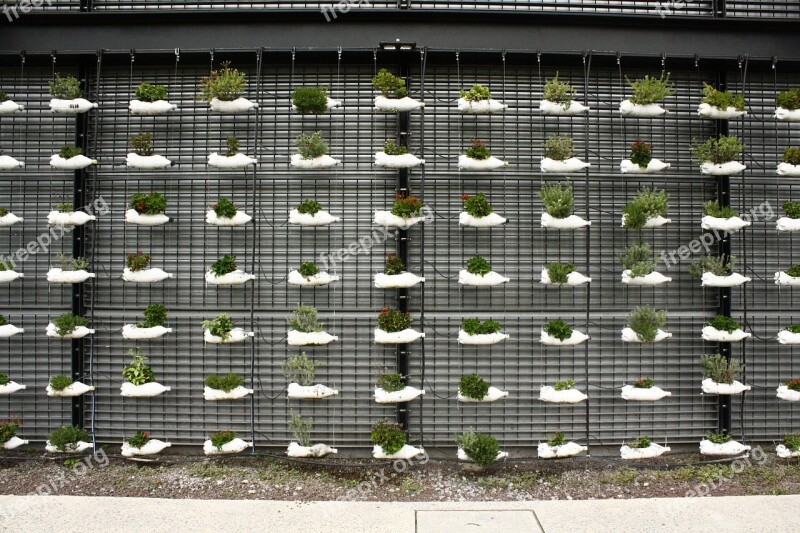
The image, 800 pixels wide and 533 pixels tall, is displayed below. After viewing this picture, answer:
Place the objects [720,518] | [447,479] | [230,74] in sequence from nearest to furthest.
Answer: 1. [720,518]
2. [447,479]
3. [230,74]

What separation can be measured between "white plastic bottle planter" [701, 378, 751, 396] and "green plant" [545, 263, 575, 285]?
7.27ft

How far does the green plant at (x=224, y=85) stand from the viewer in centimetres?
577

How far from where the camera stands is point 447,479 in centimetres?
568

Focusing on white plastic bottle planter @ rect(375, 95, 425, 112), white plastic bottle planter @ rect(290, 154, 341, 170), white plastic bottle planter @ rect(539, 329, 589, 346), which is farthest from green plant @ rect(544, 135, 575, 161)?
white plastic bottle planter @ rect(290, 154, 341, 170)

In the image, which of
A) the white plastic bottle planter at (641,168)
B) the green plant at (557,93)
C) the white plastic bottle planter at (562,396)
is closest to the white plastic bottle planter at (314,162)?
the green plant at (557,93)

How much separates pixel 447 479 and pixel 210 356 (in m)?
3.35

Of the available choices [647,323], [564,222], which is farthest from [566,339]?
[564,222]

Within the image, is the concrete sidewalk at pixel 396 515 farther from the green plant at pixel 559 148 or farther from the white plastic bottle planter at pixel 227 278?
the green plant at pixel 559 148

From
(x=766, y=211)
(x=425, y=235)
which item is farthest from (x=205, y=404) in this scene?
(x=766, y=211)

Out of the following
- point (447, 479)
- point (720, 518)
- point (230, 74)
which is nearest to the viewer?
point (720, 518)

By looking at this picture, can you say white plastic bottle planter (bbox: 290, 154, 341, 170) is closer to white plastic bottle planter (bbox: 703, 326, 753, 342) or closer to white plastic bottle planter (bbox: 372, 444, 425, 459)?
white plastic bottle planter (bbox: 372, 444, 425, 459)

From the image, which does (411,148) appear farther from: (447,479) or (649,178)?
(447,479)

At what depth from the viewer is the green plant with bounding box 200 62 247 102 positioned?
577 centimetres

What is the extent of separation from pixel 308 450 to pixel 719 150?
6119 millimetres
